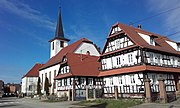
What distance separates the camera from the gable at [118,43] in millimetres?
28391

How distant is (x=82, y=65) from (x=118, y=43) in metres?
9.24

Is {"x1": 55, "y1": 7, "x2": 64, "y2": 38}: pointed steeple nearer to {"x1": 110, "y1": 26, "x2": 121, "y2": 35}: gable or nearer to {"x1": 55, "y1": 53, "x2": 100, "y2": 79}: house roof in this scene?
{"x1": 55, "y1": 53, "x2": 100, "y2": 79}: house roof

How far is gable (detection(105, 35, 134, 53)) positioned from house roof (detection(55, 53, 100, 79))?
→ 5559mm

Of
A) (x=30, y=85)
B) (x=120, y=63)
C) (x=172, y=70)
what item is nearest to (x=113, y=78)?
(x=120, y=63)

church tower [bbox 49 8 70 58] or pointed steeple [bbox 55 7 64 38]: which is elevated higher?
pointed steeple [bbox 55 7 64 38]

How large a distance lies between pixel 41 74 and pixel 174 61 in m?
39.4

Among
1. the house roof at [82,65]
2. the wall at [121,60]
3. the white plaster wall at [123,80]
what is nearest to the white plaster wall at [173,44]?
the wall at [121,60]

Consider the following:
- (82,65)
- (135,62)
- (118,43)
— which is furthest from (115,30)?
(82,65)

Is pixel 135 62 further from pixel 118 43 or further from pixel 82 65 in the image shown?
pixel 82 65

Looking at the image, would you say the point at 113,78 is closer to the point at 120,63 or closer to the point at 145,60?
the point at 120,63

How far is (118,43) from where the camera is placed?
30.1m

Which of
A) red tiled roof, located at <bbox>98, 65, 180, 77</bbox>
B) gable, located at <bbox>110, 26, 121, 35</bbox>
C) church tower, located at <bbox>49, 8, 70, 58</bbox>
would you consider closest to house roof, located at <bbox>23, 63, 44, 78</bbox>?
church tower, located at <bbox>49, 8, 70, 58</bbox>

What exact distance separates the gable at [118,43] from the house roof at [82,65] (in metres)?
5.56

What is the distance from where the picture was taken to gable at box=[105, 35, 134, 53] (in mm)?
28391
